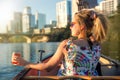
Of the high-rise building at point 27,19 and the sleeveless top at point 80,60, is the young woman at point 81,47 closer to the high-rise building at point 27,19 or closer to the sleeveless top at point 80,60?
the sleeveless top at point 80,60

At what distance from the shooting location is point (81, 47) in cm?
337

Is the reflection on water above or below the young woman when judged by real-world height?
below

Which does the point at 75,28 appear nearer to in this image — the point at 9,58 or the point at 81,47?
the point at 81,47

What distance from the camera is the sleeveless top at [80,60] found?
3.36m

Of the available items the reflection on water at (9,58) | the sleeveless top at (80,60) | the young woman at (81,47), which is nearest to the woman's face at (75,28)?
the young woman at (81,47)

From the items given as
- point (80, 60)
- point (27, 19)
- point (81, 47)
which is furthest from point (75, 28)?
point (27, 19)

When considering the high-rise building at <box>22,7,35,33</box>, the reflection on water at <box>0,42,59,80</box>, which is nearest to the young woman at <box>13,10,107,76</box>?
the reflection on water at <box>0,42,59,80</box>

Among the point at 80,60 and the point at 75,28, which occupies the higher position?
the point at 75,28

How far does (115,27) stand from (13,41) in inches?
2837

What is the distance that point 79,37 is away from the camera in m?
3.48

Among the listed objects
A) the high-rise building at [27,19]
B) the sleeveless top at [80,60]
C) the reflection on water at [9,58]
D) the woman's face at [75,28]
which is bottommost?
the reflection on water at [9,58]

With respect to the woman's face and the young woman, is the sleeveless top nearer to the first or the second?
the young woman

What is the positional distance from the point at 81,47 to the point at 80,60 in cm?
13

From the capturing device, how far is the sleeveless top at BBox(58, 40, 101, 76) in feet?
11.0
